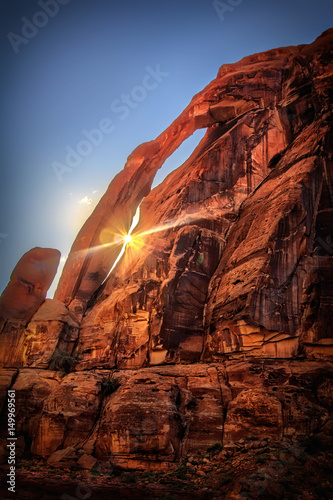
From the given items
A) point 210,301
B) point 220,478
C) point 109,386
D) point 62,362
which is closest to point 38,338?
point 62,362

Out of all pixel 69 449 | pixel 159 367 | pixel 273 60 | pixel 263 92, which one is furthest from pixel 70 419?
pixel 273 60

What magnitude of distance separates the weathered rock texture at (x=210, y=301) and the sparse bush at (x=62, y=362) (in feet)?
1.72

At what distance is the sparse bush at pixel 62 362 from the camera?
92.1 feet

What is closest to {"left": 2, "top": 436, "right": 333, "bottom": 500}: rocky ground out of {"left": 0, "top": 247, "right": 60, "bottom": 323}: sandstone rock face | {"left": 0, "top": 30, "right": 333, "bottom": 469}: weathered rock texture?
{"left": 0, "top": 30, "right": 333, "bottom": 469}: weathered rock texture

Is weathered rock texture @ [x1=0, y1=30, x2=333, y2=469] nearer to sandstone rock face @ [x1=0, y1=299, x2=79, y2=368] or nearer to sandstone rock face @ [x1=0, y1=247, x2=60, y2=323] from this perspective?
sandstone rock face @ [x1=0, y1=299, x2=79, y2=368]

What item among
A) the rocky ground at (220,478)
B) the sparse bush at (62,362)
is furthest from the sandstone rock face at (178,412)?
the sparse bush at (62,362)

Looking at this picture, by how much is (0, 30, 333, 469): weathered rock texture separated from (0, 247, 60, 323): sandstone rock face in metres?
1.09

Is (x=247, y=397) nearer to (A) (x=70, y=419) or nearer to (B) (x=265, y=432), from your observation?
(B) (x=265, y=432)

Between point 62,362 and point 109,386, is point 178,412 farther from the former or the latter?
point 62,362

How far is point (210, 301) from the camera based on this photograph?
1053 inches

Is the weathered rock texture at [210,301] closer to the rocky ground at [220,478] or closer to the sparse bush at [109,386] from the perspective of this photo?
the sparse bush at [109,386]

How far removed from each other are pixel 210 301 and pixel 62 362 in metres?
11.4

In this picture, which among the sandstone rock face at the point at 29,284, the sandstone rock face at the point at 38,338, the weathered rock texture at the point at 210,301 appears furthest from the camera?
the sandstone rock face at the point at 29,284

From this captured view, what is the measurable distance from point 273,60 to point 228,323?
2864cm
